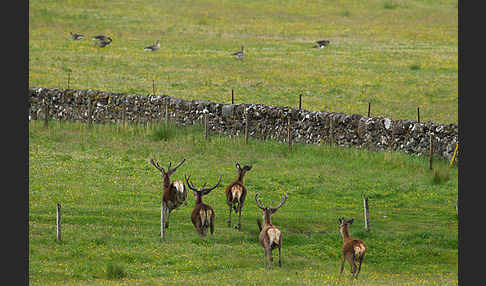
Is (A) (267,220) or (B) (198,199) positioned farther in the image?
(B) (198,199)

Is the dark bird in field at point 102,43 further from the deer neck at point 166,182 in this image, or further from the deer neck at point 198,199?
the deer neck at point 198,199

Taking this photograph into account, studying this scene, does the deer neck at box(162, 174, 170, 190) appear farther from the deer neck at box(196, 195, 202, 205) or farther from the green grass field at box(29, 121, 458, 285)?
the deer neck at box(196, 195, 202, 205)

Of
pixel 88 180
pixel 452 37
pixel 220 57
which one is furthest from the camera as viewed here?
pixel 452 37

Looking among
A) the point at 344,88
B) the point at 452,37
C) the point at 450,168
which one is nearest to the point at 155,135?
the point at 450,168

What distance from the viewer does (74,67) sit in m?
58.0

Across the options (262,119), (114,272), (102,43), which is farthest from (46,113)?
A: (102,43)

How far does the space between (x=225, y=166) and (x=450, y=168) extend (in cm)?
864

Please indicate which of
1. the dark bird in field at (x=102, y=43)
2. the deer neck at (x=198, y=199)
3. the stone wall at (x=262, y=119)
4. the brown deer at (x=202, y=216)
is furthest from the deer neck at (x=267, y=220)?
the dark bird in field at (x=102, y=43)

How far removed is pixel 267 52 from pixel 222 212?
40517 millimetres

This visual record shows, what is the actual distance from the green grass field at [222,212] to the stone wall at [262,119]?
3.23 feet

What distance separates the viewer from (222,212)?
85.4 ft

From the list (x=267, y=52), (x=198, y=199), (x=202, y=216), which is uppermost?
(x=267, y=52)

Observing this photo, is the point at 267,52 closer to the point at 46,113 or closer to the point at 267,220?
the point at 46,113

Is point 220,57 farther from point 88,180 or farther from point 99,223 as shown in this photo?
point 99,223
